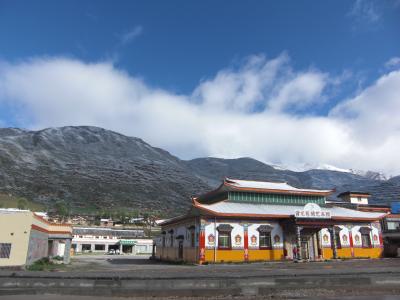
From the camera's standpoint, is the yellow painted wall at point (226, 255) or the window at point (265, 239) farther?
the window at point (265, 239)

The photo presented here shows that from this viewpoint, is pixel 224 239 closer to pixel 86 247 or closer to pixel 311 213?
pixel 311 213

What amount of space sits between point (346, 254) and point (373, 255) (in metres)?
4.45

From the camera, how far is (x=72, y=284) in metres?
13.9

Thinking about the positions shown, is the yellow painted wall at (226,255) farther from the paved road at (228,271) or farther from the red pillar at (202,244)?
the paved road at (228,271)

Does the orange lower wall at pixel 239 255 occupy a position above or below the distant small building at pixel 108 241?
below

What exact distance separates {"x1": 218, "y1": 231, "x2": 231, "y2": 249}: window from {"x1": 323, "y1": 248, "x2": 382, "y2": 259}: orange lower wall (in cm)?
1181

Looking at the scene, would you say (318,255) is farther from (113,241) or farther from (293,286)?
(113,241)

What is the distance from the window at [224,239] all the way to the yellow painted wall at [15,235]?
18.0m

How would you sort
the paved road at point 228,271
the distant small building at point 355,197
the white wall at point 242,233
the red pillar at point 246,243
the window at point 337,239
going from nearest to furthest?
the paved road at point 228,271 → the white wall at point 242,233 → the red pillar at point 246,243 → the window at point 337,239 → the distant small building at point 355,197

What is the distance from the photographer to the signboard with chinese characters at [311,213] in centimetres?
3850

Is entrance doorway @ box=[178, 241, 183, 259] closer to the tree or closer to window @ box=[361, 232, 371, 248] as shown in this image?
window @ box=[361, 232, 371, 248]

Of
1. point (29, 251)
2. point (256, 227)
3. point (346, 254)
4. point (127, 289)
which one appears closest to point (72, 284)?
point (127, 289)

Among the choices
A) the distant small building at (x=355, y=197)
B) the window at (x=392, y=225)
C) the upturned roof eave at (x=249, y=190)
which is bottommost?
the window at (x=392, y=225)

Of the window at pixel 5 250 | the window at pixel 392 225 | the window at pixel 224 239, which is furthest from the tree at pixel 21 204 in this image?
the window at pixel 392 225
